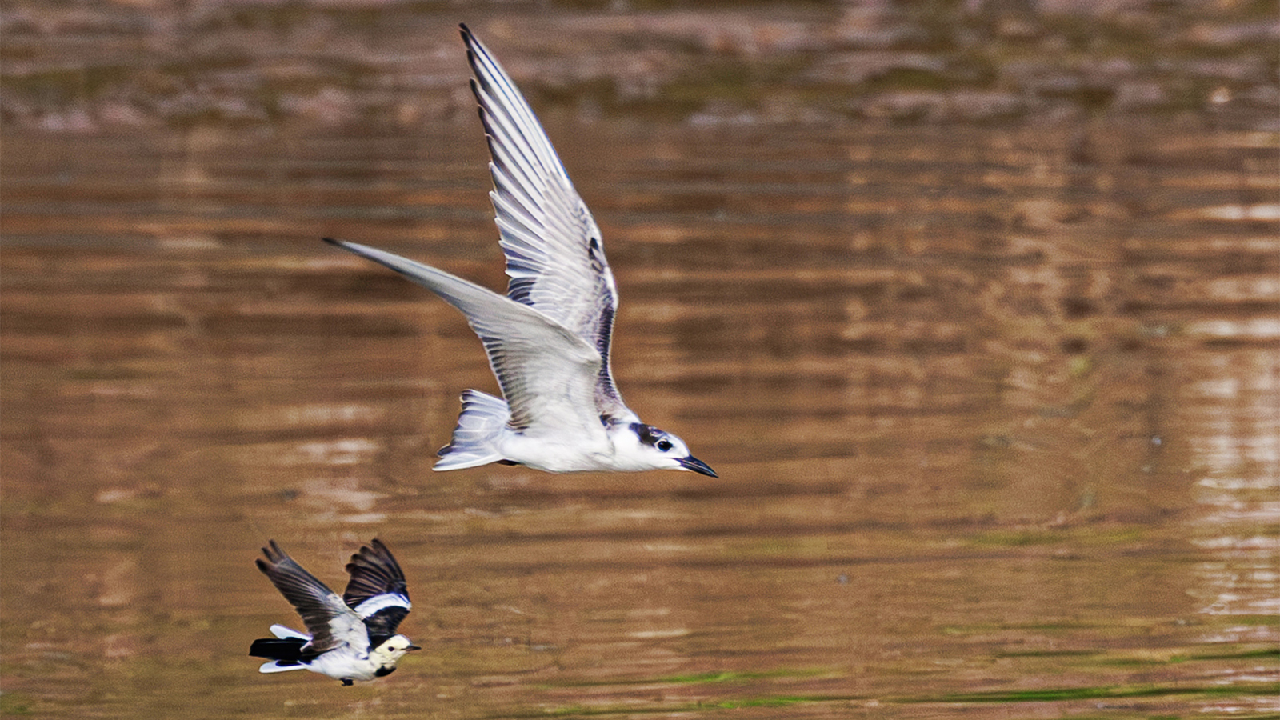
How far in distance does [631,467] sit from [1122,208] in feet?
39.4

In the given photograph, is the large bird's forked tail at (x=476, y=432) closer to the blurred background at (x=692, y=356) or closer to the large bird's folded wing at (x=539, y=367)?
the large bird's folded wing at (x=539, y=367)

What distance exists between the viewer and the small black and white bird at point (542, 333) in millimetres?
5520

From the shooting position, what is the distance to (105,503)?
9.16 m

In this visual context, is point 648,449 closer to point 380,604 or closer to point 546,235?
point 546,235

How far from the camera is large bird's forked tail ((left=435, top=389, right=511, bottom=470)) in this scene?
5.76 m

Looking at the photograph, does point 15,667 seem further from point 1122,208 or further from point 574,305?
point 1122,208

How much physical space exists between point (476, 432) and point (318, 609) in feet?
2.43

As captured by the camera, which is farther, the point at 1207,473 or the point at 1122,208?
the point at 1122,208

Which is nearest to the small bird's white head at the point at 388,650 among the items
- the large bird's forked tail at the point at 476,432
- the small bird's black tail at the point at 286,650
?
the small bird's black tail at the point at 286,650

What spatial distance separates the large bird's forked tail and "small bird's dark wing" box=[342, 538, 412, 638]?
44 cm

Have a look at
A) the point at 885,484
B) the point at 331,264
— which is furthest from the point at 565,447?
the point at 331,264

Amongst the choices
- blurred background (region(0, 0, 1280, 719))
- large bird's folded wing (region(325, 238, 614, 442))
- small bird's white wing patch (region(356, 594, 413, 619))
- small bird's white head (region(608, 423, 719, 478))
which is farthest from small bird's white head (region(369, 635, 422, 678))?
blurred background (region(0, 0, 1280, 719))

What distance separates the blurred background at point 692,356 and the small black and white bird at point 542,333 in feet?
5.41

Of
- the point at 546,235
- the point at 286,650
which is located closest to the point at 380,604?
the point at 286,650
